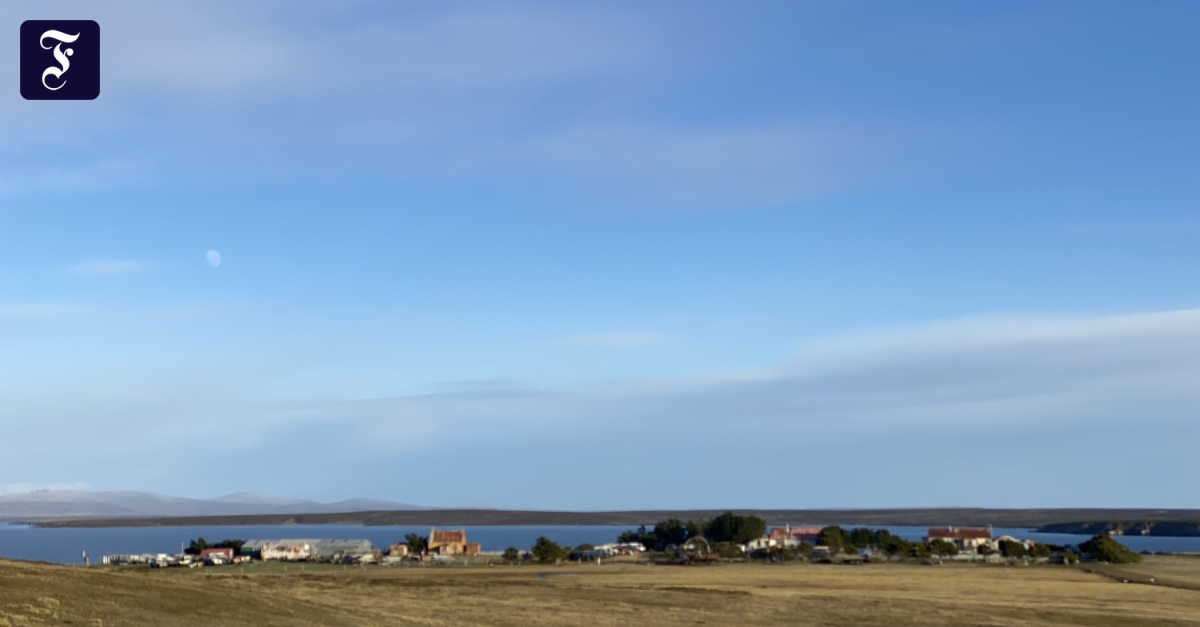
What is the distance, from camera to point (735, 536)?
15175cm

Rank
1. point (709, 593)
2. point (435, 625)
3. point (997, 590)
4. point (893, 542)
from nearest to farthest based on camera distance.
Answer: point (435, 625), point (709, 593), point (997, 590), point (893, 542)

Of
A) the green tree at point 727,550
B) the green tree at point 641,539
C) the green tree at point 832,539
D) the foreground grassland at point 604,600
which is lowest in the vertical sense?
the green tree at point 641,539

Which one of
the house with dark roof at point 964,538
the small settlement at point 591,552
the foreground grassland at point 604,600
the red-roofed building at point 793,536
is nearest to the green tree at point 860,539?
the small settlement at point 591,552

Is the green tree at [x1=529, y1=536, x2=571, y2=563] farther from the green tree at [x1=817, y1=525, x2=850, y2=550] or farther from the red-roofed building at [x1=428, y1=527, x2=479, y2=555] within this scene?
the green tree at [x1=817, y1=525, x2=850, y2=550]

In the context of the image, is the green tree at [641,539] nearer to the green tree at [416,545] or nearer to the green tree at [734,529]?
the green tree at [734,529]

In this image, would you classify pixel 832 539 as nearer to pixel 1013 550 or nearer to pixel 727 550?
pixel 727 550

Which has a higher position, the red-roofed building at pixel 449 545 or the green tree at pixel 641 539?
the red-roofed building at pixel 449 545

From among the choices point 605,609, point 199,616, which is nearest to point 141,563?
point 605,609

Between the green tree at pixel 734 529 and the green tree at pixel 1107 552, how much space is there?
4654 centimetres

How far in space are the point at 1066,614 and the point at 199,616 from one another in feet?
121

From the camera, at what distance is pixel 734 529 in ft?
503

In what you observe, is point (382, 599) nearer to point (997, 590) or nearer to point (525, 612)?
point (525, 612)

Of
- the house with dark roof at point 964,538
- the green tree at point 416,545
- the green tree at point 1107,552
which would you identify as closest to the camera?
the green tree at point 1107,552

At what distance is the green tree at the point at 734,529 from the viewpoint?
15188 centimetres
